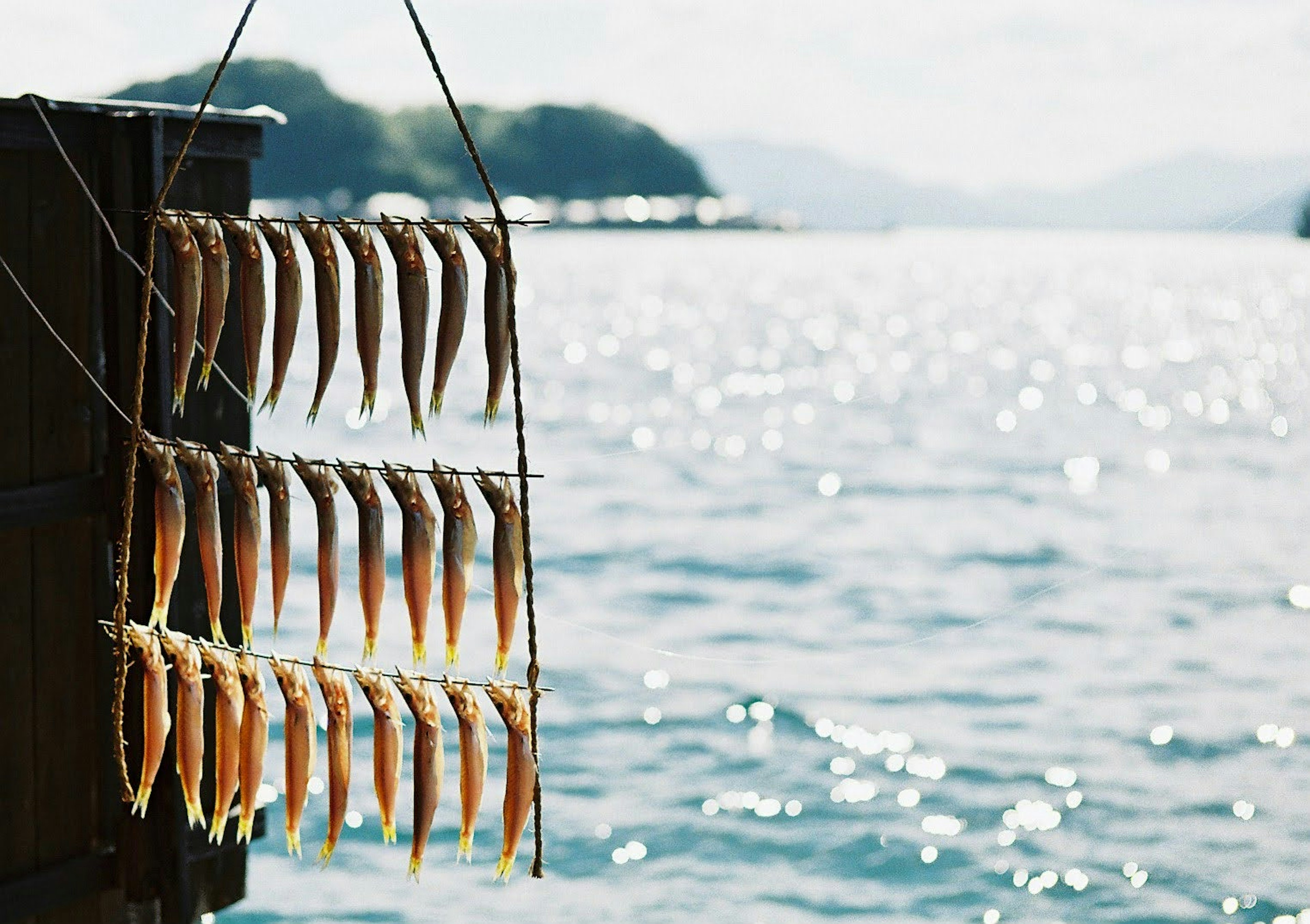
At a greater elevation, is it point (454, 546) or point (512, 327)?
point (512, 327)

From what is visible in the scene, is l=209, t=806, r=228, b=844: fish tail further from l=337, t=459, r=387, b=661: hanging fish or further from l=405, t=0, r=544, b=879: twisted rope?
l=405, t=0, r=544, b=879: twisted rope

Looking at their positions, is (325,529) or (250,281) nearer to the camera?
(325,529)

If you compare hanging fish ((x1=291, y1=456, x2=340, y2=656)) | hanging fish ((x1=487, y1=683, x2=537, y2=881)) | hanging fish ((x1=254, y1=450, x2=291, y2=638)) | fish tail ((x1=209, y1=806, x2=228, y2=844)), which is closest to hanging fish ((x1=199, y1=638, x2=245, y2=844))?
fish tail ((x1=209, y1=806, x2=228, y2=844))

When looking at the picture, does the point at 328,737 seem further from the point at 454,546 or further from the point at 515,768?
the point at 454,546

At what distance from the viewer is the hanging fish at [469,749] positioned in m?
4.82

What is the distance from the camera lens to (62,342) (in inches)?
227

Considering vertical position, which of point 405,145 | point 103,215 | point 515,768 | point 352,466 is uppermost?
point 405,145

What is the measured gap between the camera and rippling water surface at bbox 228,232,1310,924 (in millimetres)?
14281

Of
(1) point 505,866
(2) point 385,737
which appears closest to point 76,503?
(2) point 385,737

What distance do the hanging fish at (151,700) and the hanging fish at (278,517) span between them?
1.86ft

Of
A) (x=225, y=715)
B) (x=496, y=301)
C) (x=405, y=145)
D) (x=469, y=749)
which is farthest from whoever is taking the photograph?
(x=405, y=145)

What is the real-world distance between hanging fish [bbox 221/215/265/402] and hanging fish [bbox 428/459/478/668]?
781 mm

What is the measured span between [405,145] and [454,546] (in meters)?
186

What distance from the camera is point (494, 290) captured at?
15.3ft
